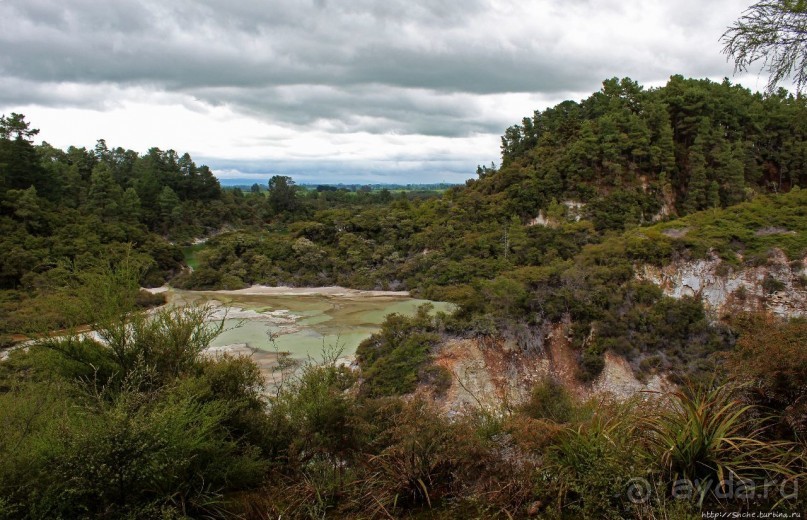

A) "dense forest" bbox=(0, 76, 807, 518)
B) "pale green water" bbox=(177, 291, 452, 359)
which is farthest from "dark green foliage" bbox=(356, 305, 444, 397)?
"pale green water" bbox=(177, 291, 452, 359)

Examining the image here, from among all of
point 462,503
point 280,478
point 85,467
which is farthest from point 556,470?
point 85,467

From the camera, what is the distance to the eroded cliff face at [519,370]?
52.6ft

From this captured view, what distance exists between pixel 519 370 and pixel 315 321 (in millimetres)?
14452

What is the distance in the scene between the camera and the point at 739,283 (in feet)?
61.5

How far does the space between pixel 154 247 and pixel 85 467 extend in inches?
1674

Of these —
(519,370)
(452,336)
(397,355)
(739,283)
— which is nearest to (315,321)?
(397,355)

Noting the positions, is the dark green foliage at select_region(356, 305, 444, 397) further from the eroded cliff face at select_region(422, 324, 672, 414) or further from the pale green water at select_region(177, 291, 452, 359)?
the pale green water at select_region(177, 291, 452, 359)

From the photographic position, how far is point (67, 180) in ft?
162

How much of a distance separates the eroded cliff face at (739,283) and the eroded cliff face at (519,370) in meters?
4.84

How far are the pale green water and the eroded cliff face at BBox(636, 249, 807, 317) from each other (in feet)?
30.0

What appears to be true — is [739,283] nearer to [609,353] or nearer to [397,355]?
[609,353]

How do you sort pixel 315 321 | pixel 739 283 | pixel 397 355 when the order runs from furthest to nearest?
pixel 315 321 → pixel 739 283 → pixel 397 355

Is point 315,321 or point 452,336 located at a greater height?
point 452,336

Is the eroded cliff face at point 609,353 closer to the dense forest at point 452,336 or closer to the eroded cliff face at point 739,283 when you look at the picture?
the eroded cliff face at point 739,283
